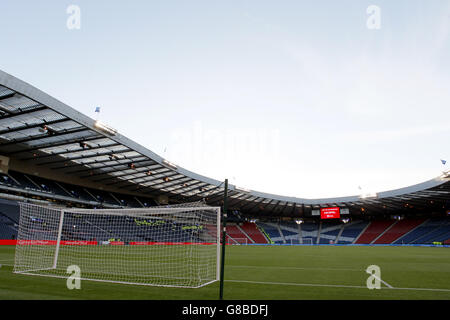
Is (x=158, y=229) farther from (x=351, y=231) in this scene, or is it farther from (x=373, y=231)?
(x=373, y=231)

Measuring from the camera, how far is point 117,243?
91.1 ft

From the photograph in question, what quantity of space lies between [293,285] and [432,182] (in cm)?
3142

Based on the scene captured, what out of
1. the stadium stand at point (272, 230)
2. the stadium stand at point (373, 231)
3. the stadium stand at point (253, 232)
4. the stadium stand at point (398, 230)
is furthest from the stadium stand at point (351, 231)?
the stadium stand at point (253, 232)

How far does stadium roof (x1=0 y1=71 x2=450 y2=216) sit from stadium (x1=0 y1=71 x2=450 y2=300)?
0.37ft

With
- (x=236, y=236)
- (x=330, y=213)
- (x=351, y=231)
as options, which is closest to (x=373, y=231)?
(x=351, y=231)

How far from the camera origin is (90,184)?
3738cm

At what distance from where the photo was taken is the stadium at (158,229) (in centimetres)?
691

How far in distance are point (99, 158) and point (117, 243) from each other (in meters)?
8.95

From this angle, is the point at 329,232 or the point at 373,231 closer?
the point at 373,231

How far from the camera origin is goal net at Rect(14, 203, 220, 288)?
384 inches

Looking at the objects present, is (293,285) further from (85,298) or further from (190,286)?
(85,298)

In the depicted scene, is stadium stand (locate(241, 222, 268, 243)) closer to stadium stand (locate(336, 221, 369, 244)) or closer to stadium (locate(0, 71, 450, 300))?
stadium (locate(0, 71, 450, 300))

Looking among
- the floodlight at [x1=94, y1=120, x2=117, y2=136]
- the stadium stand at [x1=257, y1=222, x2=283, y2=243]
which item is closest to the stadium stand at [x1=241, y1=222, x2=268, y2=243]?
Answer: the stadium stand at [x1=257, y1=222, x2=283, y2=243]
